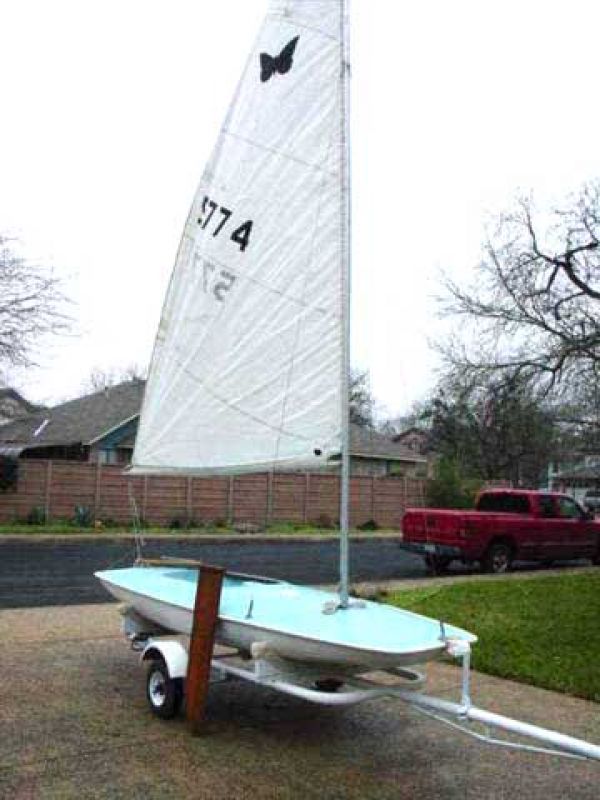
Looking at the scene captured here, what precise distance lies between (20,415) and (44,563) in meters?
31.8

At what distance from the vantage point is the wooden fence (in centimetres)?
2667

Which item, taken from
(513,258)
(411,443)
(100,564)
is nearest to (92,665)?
(100,564)

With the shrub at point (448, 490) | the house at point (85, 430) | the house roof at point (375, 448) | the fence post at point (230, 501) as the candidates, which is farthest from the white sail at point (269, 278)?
the house roof at point (375, 448)

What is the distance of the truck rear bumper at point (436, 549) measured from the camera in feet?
56.4

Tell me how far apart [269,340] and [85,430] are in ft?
101

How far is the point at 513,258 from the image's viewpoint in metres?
27.9

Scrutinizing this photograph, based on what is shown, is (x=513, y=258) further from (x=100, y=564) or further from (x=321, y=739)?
(x=321, y=739)

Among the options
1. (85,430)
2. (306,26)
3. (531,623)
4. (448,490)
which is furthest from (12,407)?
(306,26)

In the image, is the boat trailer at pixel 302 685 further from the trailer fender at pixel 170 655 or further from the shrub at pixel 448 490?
the shrub at pixel 448 490

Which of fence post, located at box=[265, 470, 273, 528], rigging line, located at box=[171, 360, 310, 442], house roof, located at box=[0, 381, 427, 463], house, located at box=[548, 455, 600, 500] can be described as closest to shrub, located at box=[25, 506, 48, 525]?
fence post, located at box=[265, 470, 273, 528]

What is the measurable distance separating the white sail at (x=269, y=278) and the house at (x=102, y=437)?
77.5 feet

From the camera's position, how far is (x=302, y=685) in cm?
558

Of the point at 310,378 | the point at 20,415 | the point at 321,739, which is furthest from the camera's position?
the point at 20,415

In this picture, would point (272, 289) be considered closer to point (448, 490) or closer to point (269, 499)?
point (269, 499)
